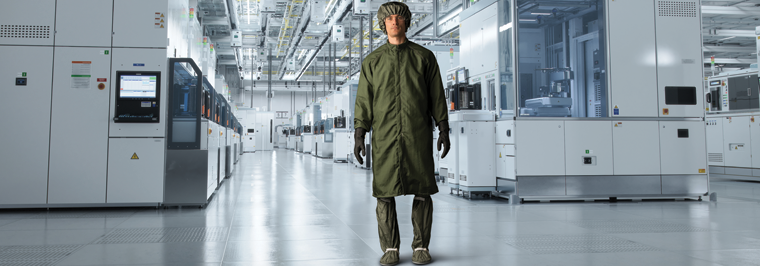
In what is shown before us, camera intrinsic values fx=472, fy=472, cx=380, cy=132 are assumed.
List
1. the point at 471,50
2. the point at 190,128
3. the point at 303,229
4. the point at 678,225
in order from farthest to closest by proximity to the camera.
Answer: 1. the point at 471,50
2. the point at 190,128
3. the point at 678,225
4. the point at 303,229

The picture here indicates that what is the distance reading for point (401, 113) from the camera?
2955 millimetres

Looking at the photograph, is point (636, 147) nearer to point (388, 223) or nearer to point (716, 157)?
point (388, 223)

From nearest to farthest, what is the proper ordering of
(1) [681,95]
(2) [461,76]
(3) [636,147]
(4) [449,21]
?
1. (3) [636,147]
2. (1) [681,95]
3. (2) [461,76]
4. (4) [449,21]

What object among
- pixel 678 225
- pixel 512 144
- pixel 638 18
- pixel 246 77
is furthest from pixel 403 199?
pixel 246 77

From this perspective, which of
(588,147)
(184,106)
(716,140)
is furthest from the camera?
(716,140)

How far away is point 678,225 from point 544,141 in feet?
7.05

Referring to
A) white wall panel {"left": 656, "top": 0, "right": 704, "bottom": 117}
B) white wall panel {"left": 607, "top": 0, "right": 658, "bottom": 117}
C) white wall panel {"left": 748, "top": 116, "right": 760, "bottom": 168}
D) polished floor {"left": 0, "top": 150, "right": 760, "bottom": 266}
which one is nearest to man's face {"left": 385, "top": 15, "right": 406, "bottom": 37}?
polished floor {"left": 0, "top": 150, "right": 760, "bottom": 266}

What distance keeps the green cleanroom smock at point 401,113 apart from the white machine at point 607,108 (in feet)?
12.2

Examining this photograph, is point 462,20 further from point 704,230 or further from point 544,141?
point 704,230

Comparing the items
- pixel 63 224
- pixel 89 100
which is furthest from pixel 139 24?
pixel 63 224

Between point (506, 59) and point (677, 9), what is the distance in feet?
8.78

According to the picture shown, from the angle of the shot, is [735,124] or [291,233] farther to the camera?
[735,124]

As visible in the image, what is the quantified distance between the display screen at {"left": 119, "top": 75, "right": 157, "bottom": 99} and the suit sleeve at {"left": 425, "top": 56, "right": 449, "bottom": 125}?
3.98m

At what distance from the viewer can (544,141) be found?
6.53 metres
